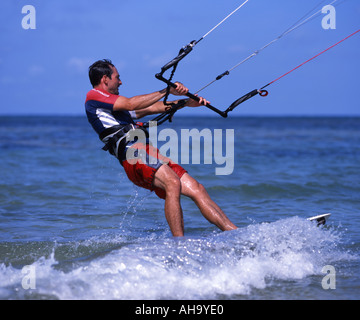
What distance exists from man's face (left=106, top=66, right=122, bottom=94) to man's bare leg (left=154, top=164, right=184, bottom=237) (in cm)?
106

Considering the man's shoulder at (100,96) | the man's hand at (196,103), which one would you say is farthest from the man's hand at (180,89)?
the man's shoulder at (100,96)

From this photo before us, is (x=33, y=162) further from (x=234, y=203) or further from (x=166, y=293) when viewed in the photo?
(x=166, y=293)

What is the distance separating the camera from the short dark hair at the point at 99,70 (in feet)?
19.2

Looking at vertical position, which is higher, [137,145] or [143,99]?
[143,99]

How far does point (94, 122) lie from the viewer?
5.86 meters

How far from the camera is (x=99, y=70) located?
5.86 meters

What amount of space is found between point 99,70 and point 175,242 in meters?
2.09

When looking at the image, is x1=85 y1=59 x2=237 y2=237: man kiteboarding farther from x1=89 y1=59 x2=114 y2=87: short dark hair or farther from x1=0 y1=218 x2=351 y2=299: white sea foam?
x1=0 y1=218 x2=351 y2=299: white sea foam

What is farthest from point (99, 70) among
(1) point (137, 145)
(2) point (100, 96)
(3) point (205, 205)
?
(3) point (205, 205)

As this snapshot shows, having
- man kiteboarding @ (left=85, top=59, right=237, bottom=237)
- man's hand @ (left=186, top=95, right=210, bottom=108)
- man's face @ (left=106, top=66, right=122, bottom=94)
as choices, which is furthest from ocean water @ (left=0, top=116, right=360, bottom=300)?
man's face @ (left=106, top=66, right=122, bottom=94)

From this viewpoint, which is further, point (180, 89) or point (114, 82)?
point (114, 82)

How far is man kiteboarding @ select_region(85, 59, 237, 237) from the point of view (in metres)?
5.60

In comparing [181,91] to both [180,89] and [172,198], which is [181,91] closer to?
[180,89]

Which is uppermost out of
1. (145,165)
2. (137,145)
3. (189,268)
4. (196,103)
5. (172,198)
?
(196,103)
